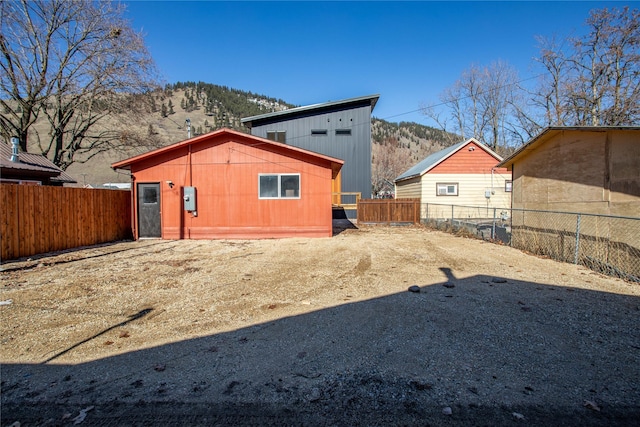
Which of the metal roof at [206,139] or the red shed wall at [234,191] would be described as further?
the red shed wall at [234,191]

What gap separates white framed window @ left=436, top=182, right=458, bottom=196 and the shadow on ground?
16485 mm

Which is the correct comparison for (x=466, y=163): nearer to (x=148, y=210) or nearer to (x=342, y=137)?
(x=342, y=137)

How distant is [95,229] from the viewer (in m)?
10.0

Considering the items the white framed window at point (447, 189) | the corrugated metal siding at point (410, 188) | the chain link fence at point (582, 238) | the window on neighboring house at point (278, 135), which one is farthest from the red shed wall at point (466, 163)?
the window on neighboring house at point (278, 135)

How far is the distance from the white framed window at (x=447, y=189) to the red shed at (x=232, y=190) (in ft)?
35.4

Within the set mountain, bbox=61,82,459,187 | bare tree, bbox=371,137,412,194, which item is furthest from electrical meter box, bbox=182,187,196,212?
mountain, bbox=61,82,459,187

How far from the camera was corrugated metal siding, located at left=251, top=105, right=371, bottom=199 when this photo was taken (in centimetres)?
1986

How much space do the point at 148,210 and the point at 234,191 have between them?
3.12 m

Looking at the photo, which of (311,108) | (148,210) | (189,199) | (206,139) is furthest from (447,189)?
(148,210)

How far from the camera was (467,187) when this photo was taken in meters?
20.0

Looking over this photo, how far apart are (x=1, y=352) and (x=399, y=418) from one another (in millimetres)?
3769

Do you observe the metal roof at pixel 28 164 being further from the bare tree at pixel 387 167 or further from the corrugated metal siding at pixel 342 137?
the bare tree at pixel 387 167

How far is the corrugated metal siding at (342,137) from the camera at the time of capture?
19859 mm

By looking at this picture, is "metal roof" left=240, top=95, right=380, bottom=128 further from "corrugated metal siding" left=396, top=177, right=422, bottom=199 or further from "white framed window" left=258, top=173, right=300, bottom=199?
"white framed window" left=258, top=173, right=300, bottom=199
